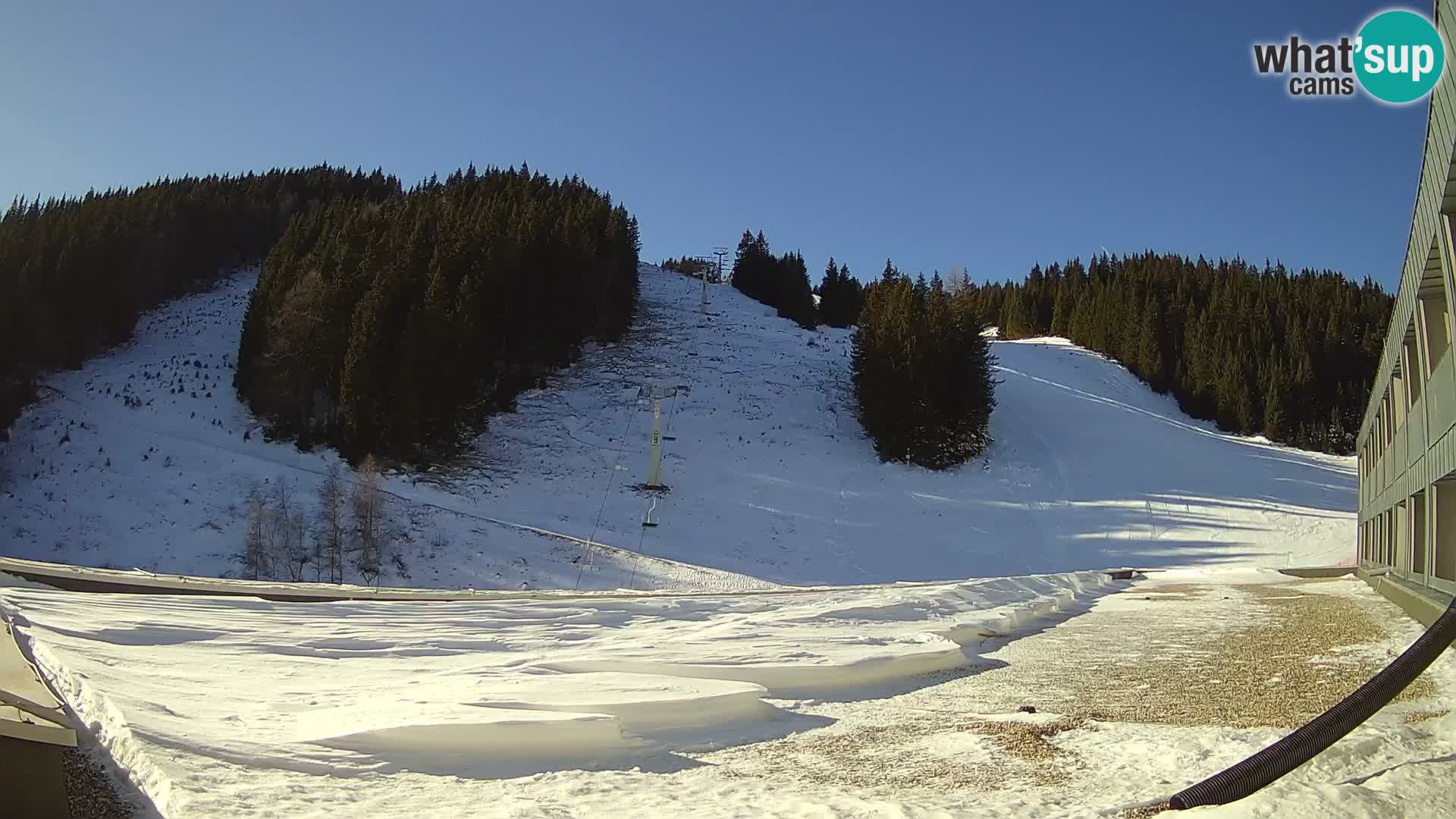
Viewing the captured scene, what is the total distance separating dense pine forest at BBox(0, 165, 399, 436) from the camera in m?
33.8

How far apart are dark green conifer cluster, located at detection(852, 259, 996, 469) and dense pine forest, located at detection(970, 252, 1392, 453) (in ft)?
24.0

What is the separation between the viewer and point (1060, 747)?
5.00 m

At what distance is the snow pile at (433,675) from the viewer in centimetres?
465

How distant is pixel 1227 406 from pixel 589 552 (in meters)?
33.3

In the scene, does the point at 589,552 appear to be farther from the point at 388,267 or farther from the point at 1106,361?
the point at 1106,361

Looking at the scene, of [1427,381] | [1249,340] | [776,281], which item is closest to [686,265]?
[776,281]

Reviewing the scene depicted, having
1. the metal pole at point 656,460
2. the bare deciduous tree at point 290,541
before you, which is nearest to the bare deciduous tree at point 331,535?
the bare deciduous tree at point 290,541

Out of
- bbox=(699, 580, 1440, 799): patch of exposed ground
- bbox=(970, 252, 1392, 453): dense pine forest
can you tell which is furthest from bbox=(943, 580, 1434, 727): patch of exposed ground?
bbox=(970, 252, 1392, 453): dense pine forest

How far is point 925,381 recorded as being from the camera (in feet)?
115

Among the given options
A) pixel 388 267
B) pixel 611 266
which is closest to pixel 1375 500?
pixel 388 267

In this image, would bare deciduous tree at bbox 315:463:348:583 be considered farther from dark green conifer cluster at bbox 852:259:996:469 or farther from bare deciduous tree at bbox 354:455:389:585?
dark green conifer cluster at bbox 852:259:996:469

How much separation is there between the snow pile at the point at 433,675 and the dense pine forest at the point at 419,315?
61.3ft

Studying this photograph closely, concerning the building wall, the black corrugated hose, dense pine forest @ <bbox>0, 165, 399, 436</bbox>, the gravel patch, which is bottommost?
the gravel patch

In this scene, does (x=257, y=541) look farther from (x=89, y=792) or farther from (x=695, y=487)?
(x=89, y=792)
